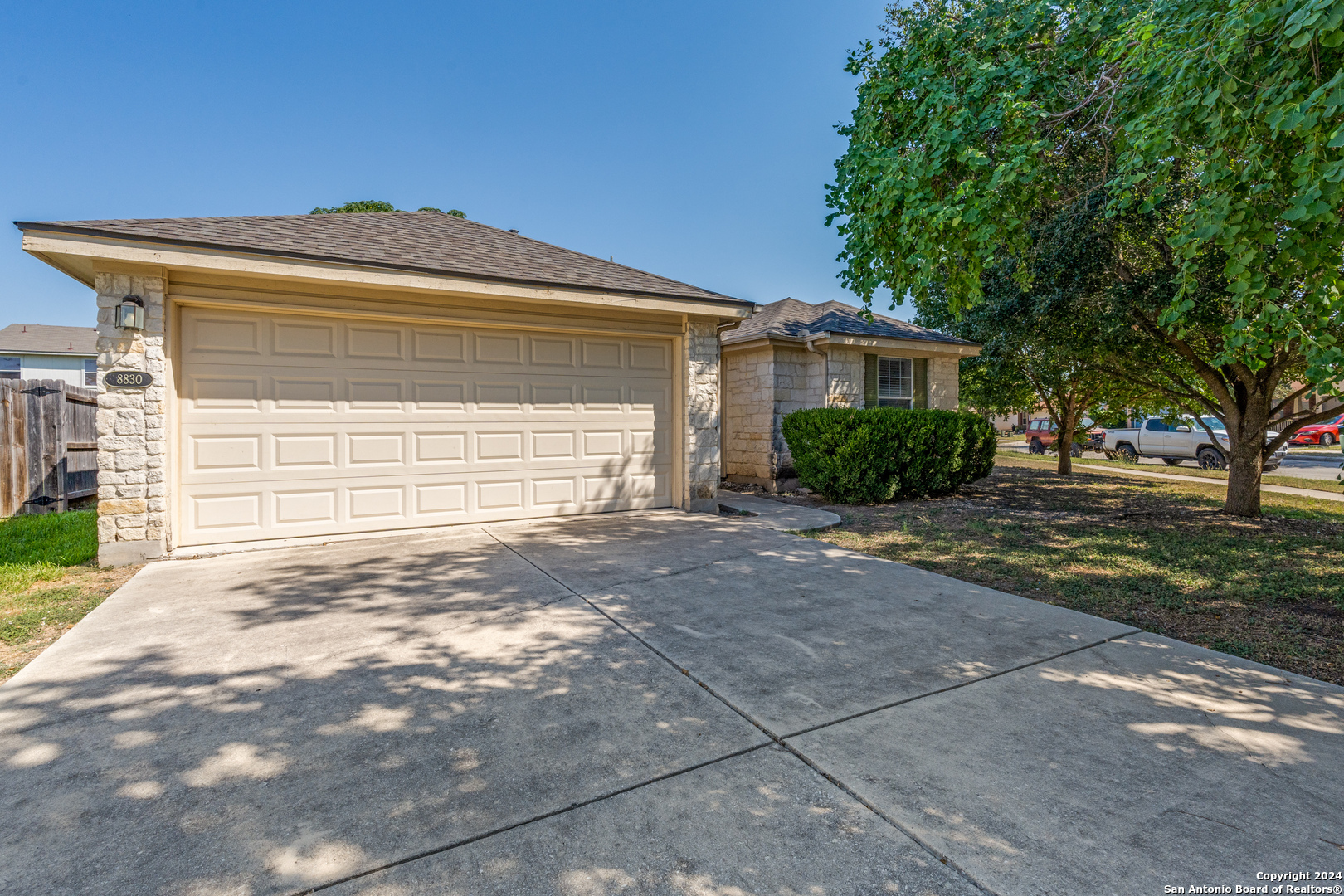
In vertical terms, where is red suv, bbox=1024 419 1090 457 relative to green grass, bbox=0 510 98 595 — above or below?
above

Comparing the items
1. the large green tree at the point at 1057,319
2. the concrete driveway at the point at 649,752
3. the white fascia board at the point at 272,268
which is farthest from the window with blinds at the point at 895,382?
the concrete driveway at the point at 649,752

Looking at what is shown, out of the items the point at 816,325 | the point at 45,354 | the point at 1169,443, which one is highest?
the point at 45,354

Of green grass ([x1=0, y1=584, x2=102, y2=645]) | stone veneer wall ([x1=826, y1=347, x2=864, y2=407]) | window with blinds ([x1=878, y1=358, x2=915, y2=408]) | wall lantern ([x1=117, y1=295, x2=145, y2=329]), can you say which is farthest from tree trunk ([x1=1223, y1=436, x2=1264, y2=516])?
wall lantern ([x1=117, y1=295, x2=145, y2=329])

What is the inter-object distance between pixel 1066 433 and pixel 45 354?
107 ft

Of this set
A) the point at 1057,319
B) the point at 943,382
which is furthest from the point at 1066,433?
the point at 1057,319

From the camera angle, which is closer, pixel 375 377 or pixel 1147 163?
pixel 1147 163

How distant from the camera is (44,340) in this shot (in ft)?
72.6

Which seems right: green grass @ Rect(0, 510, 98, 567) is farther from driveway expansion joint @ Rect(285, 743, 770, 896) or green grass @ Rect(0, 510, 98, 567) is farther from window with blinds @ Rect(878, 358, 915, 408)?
window with blinds @ Rect(878, 358, 915, 408)

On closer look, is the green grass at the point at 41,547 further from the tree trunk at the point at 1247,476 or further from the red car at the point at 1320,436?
the red car at the point at 1320,436

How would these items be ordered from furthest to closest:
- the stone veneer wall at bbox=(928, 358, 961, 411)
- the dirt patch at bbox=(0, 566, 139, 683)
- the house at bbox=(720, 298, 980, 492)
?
the stone veneer wall at bbox=(928, 358, 961, 411) < the house at bbox=(720, 298, 980, 492) < the dirt patch at bbox=(0, 566, 139, 683)

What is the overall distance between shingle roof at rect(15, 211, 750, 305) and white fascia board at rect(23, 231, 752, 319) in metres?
0.06

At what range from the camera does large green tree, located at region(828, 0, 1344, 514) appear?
3139mm

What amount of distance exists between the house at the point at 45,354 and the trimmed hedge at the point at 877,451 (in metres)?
24.3

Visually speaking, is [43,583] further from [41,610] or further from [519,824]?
[519,824]
